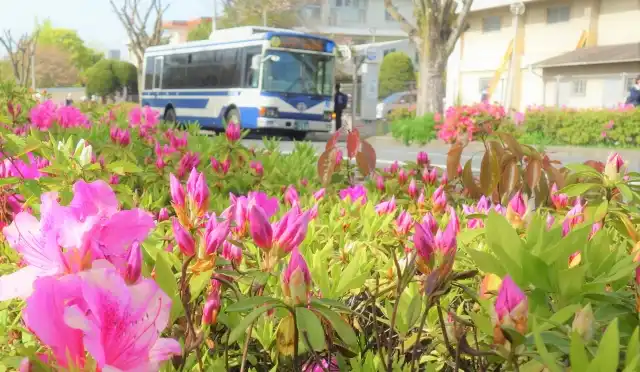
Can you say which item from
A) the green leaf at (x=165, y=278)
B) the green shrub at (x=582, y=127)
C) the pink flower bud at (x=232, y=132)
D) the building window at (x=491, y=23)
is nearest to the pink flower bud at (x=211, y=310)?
the green leaf at (x=165, y=278)

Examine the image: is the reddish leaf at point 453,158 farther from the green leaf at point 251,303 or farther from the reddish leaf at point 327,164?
the green leaf at point 251,303

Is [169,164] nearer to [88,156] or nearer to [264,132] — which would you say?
[88,156]

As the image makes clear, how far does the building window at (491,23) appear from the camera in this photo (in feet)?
104

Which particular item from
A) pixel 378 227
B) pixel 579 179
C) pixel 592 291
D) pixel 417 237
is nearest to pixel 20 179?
pixel 378 227

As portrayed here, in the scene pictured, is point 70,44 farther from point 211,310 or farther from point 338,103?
point 211,310

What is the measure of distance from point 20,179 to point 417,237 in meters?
1.16

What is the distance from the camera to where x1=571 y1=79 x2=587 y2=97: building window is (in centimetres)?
2827

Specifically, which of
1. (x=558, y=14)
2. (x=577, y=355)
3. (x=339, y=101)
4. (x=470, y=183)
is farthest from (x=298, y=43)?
(x=577, y=355)

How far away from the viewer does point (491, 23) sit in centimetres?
3209

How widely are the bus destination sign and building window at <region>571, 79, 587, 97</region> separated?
1339 cm

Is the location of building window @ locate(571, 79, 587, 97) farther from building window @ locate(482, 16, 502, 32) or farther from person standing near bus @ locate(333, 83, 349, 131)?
person standing near bus @ locate(333, 83, 349, 131)

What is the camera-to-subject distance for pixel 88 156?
6.40ft

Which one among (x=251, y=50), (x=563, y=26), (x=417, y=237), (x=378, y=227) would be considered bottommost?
(x=378, y=227)

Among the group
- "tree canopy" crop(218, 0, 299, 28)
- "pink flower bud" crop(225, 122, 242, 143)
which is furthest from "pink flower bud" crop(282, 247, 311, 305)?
"tree canopy" crop(218, 0, 299, 28)
